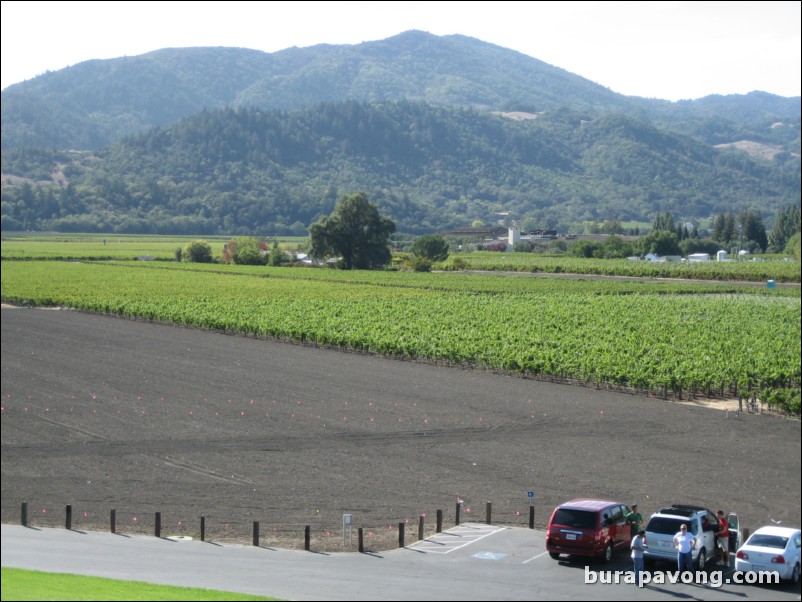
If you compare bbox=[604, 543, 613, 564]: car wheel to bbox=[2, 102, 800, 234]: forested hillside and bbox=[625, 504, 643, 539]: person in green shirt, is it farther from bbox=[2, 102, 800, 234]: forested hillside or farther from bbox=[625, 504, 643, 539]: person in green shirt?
bbox=[2, 102, 800, 234]: forested hillside

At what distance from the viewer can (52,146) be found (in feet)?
141

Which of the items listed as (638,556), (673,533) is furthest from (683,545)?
(638,556)

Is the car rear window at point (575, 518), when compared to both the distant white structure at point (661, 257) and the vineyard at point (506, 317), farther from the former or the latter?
the distant white structure at point (661, 257)

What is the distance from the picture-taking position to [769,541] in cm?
1532

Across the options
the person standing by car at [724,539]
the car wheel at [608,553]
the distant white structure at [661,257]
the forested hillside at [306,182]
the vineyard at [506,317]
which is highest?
the forested hillside at [306,182]

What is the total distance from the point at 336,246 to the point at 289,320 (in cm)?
3453

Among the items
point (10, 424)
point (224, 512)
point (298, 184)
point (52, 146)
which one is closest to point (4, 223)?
point (10, 424)

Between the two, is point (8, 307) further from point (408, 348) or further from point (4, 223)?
point (408, 348)

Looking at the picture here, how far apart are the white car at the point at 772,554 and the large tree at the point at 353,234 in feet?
230

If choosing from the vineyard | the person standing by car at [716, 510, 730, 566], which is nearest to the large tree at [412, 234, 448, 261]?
the vineyard

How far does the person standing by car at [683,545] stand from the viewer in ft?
51.0

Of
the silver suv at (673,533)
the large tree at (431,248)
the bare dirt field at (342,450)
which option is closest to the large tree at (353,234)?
the large tree at (431,248)

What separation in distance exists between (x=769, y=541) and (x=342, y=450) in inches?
540

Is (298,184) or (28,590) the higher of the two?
(298,184)
